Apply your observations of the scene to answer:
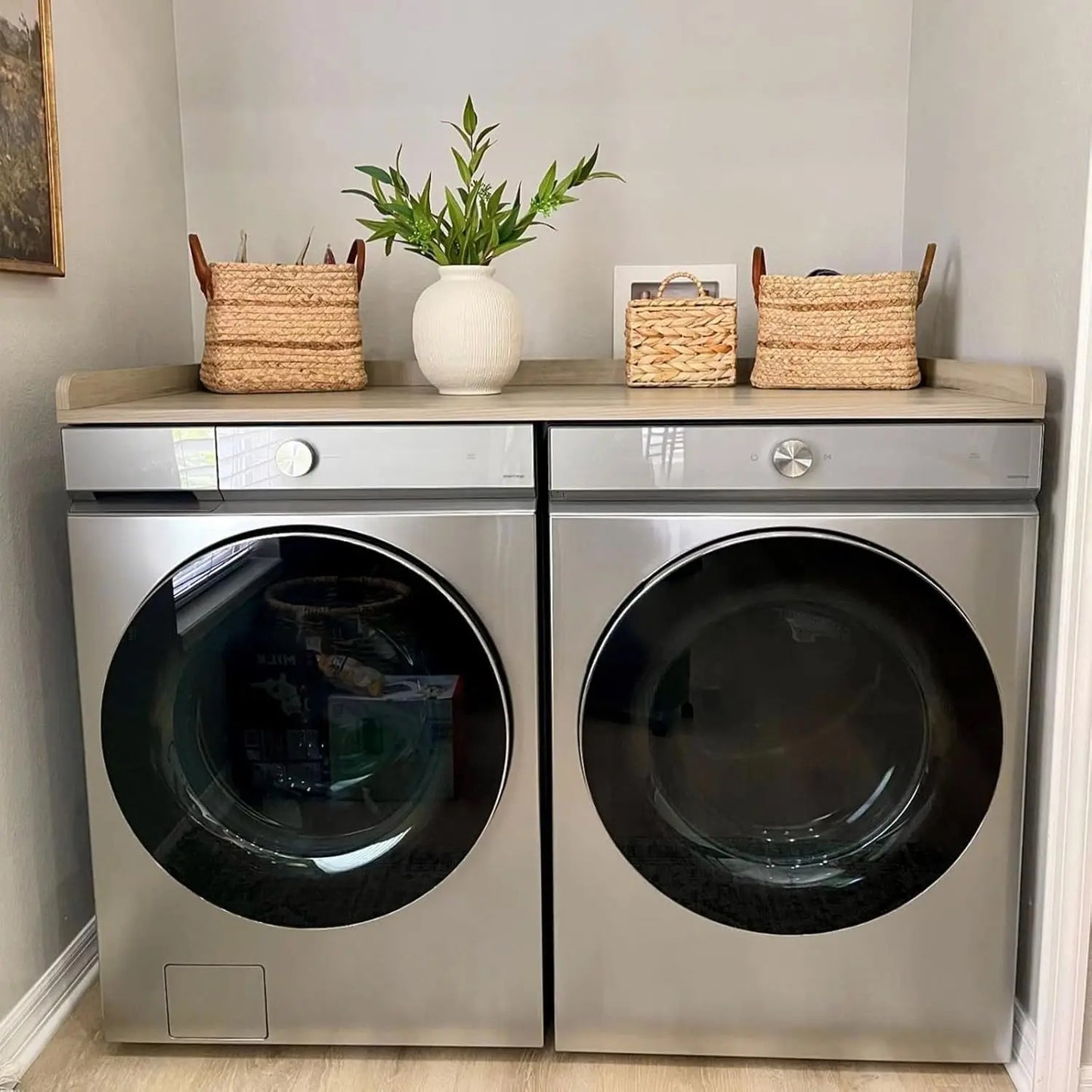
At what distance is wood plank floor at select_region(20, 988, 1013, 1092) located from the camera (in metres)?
1.45

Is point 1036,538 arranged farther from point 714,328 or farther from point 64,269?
point 64,269

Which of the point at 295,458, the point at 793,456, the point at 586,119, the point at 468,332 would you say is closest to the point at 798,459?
the point at 793,456

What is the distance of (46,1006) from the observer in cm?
156

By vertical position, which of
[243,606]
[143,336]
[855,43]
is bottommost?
[243,606]

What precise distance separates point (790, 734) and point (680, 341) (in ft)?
2.07

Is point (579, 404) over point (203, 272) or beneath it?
beneath

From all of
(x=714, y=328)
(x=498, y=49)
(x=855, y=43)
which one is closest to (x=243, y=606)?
(x=714, y=328)

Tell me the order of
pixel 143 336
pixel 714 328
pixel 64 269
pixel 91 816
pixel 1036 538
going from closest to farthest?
pixel 1036 538 < pixel 91 816 < pixel 64 269 < pixel 714 328 < pixel 143 336

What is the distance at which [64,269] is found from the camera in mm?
1569

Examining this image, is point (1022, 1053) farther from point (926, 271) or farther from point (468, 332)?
point (468, 332)

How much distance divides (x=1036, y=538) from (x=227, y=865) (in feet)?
3.69

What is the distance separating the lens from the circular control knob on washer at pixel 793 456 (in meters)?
1.33

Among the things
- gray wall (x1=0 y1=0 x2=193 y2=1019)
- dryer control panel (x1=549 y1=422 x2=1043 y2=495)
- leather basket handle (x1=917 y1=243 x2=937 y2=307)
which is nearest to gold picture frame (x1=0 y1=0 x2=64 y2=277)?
gray wall (x1=0 y1=0 x2=193 y2=1019)

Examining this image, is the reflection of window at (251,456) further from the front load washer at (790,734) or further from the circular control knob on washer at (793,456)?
the circular control knob on washer at (793,456)
